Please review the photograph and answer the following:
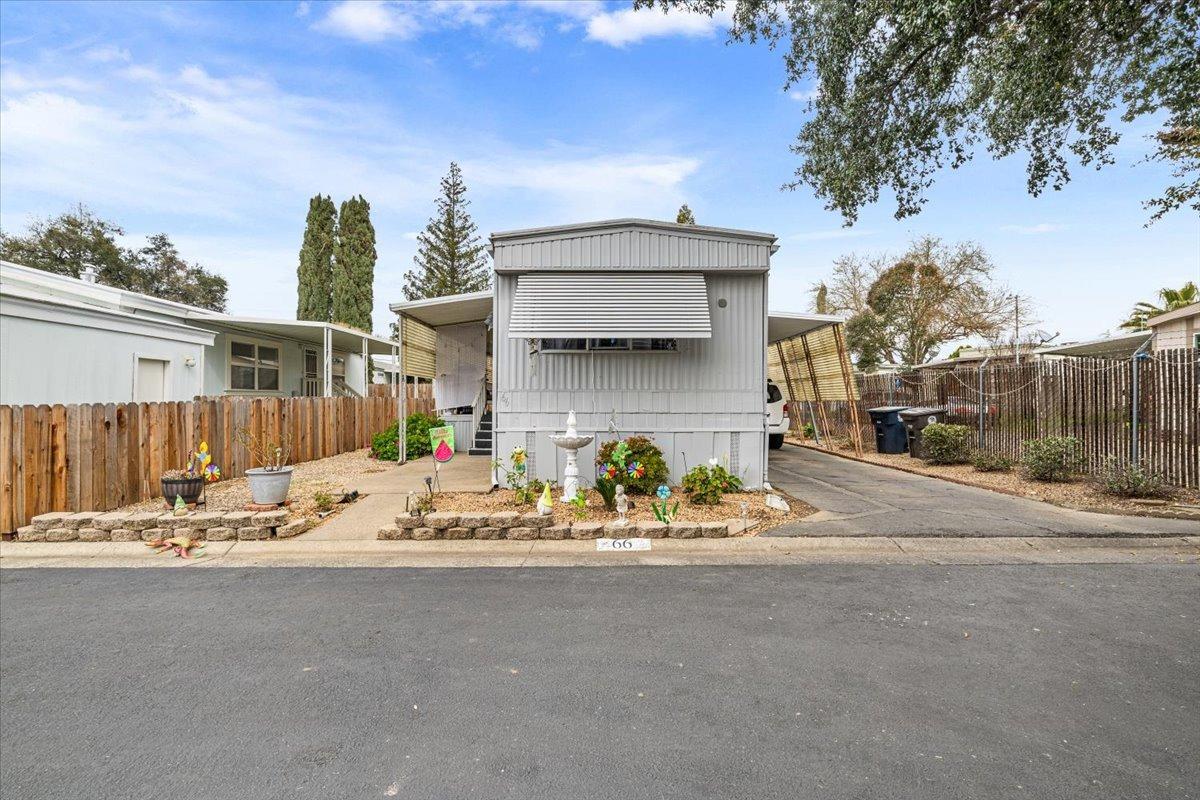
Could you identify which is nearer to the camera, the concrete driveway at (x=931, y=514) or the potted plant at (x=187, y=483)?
the concrete driveway at (x=931, y=514)

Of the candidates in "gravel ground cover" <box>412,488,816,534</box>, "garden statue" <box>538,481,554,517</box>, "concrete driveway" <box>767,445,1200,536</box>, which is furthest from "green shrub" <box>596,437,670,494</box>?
"concrete driveway" <box>767,445,1200,536</box>

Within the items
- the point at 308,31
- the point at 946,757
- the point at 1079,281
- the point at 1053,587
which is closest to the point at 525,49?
the point at 308,31

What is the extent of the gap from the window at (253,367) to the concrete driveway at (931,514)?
44.6 ft

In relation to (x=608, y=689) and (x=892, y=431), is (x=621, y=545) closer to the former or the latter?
(x=608, y=689)

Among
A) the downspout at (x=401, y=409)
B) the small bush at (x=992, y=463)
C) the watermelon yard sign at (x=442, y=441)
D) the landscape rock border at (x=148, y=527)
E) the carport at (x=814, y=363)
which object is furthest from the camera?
the downspout at (x=401, y=409)

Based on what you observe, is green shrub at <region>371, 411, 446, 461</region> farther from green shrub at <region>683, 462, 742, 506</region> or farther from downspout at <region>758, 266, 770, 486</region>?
downspout at <region>758, 266, 770, 486</region>

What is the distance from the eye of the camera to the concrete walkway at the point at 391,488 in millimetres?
6301

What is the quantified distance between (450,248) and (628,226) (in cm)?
2753

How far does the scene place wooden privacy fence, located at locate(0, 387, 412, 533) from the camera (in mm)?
6008

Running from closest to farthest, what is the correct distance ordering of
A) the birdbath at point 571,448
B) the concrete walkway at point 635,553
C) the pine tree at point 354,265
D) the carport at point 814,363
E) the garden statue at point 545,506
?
the concrete walkway at point 635,553 < the garden statue at point 545,506 < the birdbath at point 571,448 < the carport at point 814,363 < the pine tree at point 354,265

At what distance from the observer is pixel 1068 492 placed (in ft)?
25.1

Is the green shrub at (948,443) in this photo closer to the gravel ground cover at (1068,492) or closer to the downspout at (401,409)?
the gravel ground cover at (1068,492)

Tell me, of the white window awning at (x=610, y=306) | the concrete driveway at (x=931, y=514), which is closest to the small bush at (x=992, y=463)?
the concrete driveway at (x=931, y=514)

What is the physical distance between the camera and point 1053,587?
175 inches
